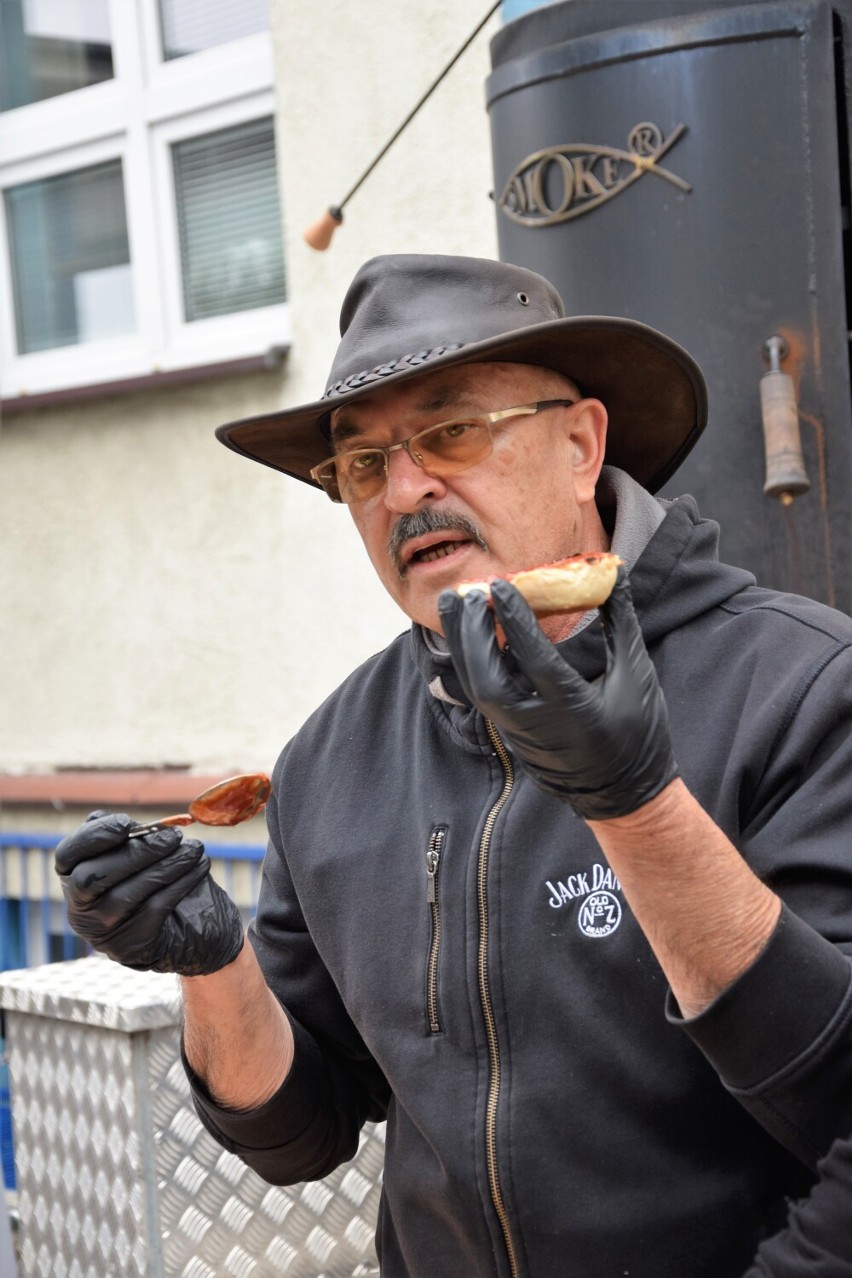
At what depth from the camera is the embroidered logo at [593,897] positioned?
75.3 inches

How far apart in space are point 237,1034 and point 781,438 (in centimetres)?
140

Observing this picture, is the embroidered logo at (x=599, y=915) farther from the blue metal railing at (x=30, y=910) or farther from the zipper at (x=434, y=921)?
the blue metal railing at (x=30, y=910)

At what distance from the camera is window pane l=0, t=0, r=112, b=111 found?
6363 mm

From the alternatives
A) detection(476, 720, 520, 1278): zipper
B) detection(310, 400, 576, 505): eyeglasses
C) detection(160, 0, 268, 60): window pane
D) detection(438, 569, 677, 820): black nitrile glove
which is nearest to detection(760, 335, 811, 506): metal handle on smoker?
detection(310, 400, 576, 505): eyeglasses

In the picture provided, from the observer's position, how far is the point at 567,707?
4.98 ft

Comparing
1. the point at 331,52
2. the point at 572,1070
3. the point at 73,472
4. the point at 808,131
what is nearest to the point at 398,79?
the point at 331,52

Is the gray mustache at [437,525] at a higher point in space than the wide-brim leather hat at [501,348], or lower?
lower

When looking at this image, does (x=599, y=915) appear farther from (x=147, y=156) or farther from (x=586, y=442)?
(x=147, y=156)

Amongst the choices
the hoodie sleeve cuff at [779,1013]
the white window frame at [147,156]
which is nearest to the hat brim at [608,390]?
the hoodie sleeve cuff at [779,1013]

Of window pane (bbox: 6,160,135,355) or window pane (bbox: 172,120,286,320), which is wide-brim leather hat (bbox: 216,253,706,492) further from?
window pane (bbox: 6,160,135,355)

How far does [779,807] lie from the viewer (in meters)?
1.80

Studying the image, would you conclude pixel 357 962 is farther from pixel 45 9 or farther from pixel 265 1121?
pixel 45 9

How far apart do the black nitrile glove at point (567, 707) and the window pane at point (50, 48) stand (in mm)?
5505

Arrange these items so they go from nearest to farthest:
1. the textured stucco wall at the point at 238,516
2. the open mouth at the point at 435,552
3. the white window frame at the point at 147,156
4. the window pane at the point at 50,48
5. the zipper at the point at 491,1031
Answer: the zipper at the point at 491,1031, the open mouth at the point at 435,552, the textured stucco wall at the point at 238,516, the white window frame at the point at 147,156, the window pane at the point at 50,48
